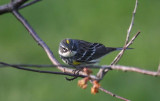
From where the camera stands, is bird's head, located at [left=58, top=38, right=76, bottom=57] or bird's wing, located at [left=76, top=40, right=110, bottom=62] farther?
bird's wing, located at [left=76, top=40, right=110, bottom=62]

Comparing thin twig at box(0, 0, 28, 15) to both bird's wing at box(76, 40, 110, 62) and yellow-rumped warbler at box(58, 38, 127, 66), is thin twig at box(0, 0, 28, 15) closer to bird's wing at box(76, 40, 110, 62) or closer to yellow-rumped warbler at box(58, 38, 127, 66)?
yellow-rumped warbler at box(58, 38, 127, 66)

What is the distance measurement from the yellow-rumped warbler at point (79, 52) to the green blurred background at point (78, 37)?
1.53 metres

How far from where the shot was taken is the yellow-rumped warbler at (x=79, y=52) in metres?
5.98

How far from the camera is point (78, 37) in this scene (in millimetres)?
9797

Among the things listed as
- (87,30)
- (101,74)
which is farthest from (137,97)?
(101,74)

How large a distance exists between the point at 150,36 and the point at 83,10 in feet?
6.94

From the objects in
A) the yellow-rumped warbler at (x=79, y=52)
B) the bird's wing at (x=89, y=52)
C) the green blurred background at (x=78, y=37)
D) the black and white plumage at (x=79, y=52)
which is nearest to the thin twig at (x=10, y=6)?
the yellow-rumped warbler at (x=79, y=52)

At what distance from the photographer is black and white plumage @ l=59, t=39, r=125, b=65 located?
236 inches

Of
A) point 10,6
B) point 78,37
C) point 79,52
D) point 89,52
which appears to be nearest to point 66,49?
point 79,52

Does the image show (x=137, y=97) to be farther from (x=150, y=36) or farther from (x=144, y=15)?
(x=144, y=15)

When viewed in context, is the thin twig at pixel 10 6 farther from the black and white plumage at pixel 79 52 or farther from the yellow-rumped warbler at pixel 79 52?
the black and white plumage at pixel 79 52

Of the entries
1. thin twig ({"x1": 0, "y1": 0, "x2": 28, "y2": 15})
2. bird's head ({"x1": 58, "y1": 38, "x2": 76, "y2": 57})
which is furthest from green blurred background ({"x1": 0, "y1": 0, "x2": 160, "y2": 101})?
thin twig ({"x1": 0, "y1": 0, "x2": 28, "y2": 15})

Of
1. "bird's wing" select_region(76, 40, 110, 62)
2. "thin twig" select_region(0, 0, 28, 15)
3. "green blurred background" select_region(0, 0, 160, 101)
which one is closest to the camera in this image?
"thin twig" select_region(0, 0, 28, 15)

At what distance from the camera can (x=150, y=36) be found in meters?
9.63
